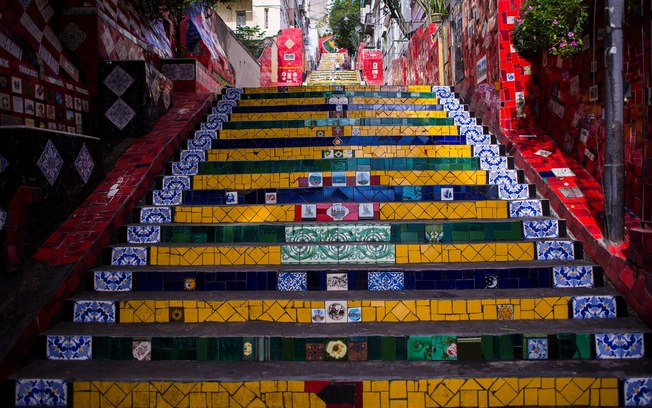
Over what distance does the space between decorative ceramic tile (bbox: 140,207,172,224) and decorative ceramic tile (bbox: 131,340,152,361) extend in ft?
4.08

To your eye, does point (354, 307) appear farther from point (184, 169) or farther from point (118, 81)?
point (118, 81)

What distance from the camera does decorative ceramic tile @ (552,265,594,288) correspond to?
3013mm

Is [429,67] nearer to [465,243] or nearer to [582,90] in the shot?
[582,90]

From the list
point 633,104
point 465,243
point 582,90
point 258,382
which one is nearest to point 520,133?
point 582,90

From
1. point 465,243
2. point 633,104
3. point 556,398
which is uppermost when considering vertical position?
point 633,104

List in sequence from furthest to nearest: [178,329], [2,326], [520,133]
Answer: [520,133] → [178,329] → [2,326]

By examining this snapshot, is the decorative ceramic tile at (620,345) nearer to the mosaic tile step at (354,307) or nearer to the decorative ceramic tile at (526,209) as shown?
the mosaic tile step at (354,307)

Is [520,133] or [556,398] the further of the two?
[520,133]

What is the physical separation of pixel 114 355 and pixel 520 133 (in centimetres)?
397

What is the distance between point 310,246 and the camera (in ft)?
10.9

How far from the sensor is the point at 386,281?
3.06 meters

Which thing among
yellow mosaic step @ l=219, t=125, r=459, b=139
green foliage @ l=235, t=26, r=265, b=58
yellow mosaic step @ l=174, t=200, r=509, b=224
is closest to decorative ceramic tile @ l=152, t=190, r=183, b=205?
yellow mosaic step @ l=174, t=200, r=509, b=224

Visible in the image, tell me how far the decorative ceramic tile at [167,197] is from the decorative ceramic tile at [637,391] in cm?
329

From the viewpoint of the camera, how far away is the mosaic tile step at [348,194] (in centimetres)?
388
